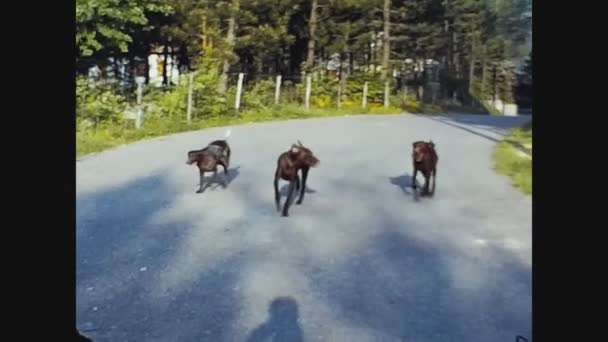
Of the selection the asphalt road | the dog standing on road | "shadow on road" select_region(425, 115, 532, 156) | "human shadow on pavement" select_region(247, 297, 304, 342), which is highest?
"shadow on road" select_region(425, 115, 532, 156)

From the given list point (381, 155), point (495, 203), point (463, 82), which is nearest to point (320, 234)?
point (381, 155)

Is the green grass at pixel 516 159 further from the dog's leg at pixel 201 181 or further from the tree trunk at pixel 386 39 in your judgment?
the dog's leg at pixel 201 181

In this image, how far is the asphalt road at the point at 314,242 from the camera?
1.37 meters

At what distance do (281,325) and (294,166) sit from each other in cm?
42

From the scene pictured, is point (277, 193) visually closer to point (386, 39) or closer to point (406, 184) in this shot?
point (406, 184)

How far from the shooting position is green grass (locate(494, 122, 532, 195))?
1480 mm

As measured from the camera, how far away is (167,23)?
165 cm

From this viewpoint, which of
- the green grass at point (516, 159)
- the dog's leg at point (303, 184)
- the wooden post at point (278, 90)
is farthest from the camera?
the wooden post at point (278, 90)

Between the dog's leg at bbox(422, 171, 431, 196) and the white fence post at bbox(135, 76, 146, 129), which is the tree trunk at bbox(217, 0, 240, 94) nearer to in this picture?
the white fence post at bbox(135, 76, 146, 129)

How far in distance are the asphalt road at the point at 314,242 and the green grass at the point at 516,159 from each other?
0.03 m

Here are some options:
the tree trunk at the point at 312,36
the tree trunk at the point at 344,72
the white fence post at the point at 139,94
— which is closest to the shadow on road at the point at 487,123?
the tree trunk at the point at 344,72

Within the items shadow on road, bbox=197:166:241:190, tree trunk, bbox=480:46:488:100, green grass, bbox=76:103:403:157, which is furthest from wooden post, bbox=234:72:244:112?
tree trunk, bbox=480:46:488:100

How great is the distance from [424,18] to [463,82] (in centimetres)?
20

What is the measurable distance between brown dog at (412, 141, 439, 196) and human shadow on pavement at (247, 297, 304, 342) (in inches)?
18.0
